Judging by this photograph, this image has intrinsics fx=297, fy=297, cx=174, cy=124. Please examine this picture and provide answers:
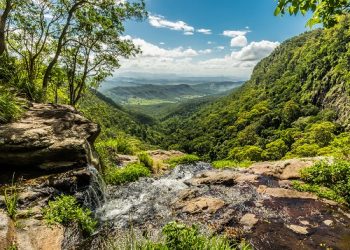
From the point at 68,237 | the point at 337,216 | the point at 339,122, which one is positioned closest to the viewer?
the point at 68,237

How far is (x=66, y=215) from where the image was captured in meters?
9.51

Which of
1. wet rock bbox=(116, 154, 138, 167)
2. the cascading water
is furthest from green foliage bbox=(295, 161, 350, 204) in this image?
wet rock bbox=(116, 154, 138, 167)

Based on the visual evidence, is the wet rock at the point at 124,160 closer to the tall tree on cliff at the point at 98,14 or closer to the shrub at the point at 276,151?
the tall tree on cliff at the point at 98,14

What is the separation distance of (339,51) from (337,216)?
444ft

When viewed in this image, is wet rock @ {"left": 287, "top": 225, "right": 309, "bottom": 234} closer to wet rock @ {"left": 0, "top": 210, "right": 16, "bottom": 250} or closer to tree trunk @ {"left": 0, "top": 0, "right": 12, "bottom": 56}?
wet rock @ {"left": 0, "top": 210, "right": 16, "bottom": 250}

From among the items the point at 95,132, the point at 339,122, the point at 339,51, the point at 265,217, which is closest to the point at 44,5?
the point at 95,132

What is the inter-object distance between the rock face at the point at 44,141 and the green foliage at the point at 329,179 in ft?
36.9

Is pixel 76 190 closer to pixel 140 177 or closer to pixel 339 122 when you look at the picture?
pixel 140 177

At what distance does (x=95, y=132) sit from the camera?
49.5 ft

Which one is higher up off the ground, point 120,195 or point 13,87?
point 13,87

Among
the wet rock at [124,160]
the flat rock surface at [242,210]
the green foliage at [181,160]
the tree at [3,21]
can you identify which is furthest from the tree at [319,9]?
the green foliage at [181,160]

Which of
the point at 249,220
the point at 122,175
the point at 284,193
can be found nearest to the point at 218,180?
the point at 284,193

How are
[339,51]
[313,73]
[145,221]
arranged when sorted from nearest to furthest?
[145,221]
[339,51]
[313,73]

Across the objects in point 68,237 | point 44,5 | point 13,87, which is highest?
point 44,5
